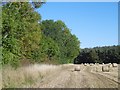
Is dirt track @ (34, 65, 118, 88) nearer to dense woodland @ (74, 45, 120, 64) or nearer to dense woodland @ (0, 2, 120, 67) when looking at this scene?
dense woodland @ (0, 2, 120, 67)

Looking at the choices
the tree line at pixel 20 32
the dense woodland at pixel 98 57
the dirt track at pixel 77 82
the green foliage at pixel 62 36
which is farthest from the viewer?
the dense woodland at pixel 98 57

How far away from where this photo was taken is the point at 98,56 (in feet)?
533

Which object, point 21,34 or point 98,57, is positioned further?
point 98,57

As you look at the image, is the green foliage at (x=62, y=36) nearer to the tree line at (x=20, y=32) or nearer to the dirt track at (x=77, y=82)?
the tree line at (x=20, y=32)

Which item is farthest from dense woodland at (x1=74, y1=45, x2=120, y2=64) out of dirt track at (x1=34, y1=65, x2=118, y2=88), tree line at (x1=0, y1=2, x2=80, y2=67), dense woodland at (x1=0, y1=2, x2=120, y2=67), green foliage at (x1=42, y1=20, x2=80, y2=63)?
dirt track at (x1=34, y1=65, x2=118, y2=88)

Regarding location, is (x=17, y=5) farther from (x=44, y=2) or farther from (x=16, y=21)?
(x=44, y=2)

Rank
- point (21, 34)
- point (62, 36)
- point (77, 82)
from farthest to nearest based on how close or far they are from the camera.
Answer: point (62, 36) → point (21, 34) → point (77, 82)

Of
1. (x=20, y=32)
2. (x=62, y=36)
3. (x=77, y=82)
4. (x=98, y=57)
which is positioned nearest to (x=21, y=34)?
(x=20, y=32)

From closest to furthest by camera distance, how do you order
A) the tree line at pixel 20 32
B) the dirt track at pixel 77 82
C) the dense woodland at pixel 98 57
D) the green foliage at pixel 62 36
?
the dirt track at pixel 77 82 < the tree line at pixel 20 32 < the green foliage at pixel 62 36 < the dense woodland at pixel 98 57

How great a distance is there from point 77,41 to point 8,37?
92069 mm

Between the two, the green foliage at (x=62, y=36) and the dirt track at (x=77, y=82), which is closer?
the dirt track at (x=77, y=82)

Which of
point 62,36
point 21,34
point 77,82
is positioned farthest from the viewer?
point 62,36

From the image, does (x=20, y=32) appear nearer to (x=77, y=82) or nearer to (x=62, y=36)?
(x=77, y=82)

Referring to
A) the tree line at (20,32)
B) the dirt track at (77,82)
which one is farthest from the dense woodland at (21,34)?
the dirt track at (77,82)
